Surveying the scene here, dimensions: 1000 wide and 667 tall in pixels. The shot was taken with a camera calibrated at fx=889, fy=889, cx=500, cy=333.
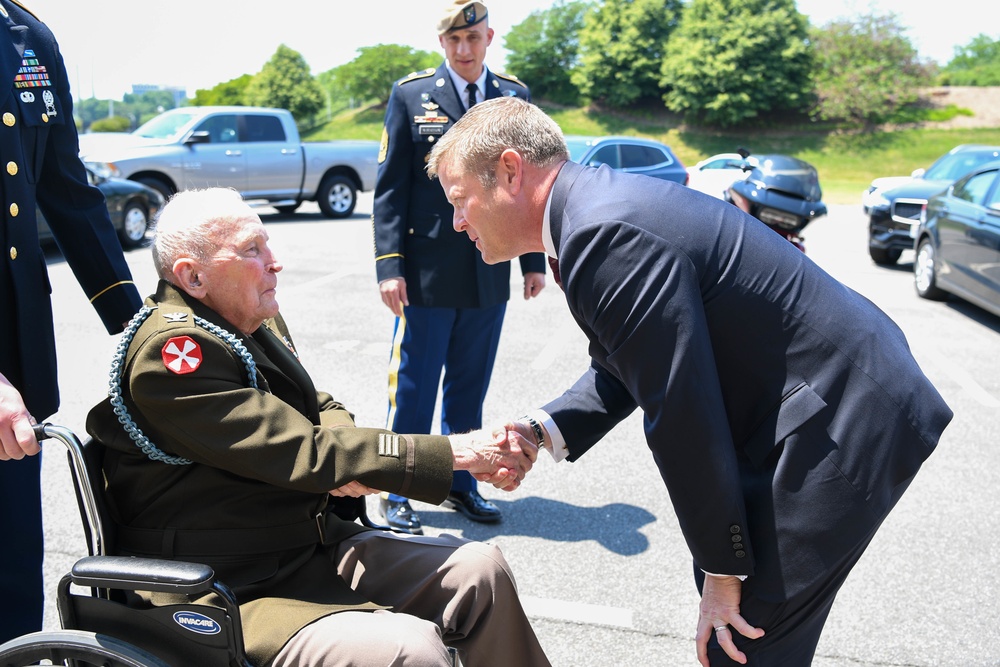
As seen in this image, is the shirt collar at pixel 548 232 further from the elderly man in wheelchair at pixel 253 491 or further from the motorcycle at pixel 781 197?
the motorcycle at pixel 781 197

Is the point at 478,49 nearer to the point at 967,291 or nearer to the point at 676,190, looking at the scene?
the point at 676,190

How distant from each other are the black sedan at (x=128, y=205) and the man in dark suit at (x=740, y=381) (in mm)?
10497

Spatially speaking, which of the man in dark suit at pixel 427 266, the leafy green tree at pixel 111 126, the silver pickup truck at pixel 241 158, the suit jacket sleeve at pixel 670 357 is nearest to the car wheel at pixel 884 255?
the silver pickup truck at pixel 241 158

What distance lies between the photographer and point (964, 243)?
8.70 metres

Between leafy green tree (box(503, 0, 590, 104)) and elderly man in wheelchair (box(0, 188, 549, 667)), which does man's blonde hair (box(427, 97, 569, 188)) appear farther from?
leafy green tree (box(503, 0, 590, 104))

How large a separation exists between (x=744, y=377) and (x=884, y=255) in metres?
11.7

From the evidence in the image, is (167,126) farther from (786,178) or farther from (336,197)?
(786,178)

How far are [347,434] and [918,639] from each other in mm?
2185

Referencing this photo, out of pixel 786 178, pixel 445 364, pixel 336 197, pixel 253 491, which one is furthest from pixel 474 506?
pixel 336 197

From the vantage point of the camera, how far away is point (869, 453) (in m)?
1.81

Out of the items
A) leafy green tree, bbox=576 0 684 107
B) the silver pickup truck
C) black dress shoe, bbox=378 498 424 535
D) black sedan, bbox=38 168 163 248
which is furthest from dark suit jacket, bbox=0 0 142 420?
leafy green tree, bbox=576 0 684 107

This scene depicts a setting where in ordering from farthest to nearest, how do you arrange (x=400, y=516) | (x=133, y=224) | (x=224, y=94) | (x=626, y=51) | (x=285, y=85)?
1. (x=224, y=94)
2. (x=626, y=51)
3. (x=285, y=85)
4. (x=133, y=224)
5. (x=400, y=516)

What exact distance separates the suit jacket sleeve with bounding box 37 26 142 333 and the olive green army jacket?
0.48 m

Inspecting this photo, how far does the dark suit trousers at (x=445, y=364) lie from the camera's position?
3.85m
